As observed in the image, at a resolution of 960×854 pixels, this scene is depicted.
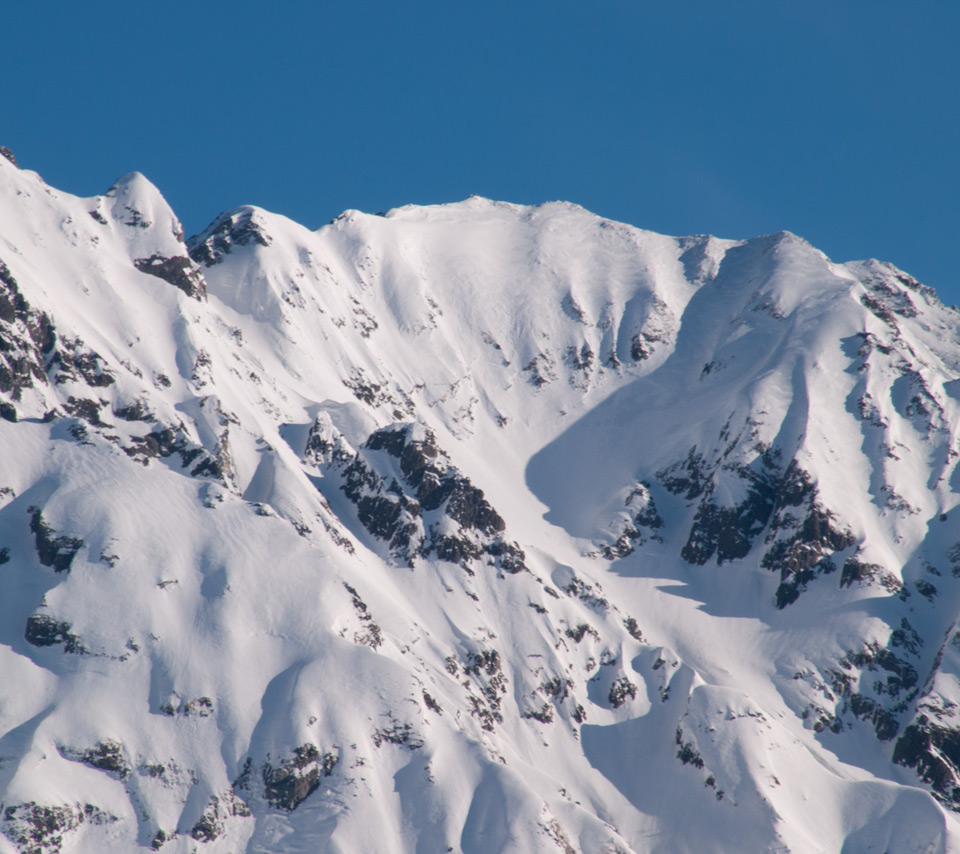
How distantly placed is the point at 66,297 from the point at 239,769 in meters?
84.5

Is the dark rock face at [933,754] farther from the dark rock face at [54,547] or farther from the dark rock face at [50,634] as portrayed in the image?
the dark rock face at [54,547]

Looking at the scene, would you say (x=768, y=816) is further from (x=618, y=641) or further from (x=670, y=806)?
(x=618, y=641)

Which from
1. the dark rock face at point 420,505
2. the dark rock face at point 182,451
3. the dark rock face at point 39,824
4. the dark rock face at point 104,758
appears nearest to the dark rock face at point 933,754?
the dark rock face at point 420,505

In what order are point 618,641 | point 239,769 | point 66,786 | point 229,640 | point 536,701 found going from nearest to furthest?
point 66,786, point 239,769, point 229,640, point 536,701, point 618,641

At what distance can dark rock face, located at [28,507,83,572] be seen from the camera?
149m

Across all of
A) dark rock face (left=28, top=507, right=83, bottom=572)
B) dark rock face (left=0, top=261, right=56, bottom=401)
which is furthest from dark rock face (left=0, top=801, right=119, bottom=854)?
dark rock face (left=0, top=261, right=56, bottom=401)

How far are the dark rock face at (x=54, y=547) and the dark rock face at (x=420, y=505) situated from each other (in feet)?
151

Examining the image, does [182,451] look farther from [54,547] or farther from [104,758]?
[104,758]

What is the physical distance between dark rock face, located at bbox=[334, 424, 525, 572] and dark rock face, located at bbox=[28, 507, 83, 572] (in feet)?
151

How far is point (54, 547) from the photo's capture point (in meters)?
150

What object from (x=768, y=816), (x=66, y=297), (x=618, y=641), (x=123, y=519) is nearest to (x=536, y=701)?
(x=618, y=641)

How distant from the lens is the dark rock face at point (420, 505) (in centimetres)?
18188

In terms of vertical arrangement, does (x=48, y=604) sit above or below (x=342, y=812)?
above

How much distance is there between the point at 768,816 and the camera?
15212 cm
